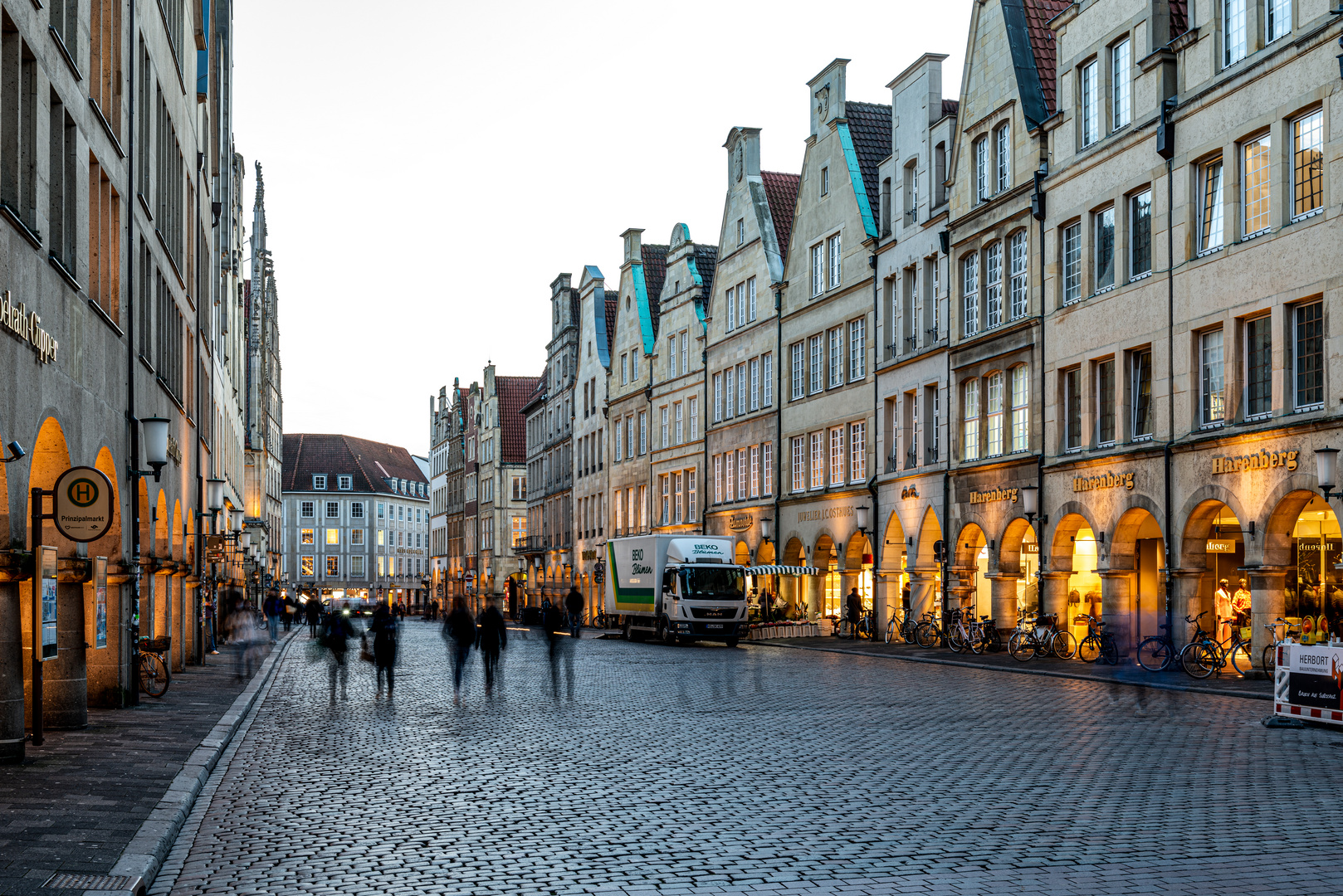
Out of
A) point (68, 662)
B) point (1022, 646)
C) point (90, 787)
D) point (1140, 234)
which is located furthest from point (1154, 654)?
point (90, 787)

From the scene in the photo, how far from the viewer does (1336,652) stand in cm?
1683

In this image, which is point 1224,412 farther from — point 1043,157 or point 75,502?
point 75,502

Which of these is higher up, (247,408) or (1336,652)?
(247,408)

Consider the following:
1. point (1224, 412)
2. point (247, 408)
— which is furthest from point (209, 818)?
point (247, 408)

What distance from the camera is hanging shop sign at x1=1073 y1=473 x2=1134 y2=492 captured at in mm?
30125

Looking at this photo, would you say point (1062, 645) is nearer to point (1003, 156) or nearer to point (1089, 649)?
point (1089, 649)

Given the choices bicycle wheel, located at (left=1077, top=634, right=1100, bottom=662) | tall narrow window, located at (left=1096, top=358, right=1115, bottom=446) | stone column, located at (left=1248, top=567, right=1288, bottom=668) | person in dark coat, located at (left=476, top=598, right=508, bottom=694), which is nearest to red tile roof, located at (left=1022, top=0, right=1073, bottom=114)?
tall narrow window, located at (left=1096, top=358, right=1115, bottom=446)

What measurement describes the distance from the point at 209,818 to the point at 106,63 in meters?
12.2

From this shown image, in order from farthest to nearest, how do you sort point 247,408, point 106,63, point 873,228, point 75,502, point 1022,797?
1. point 247,408
2. point 873,228
3. point 106,63
4. point 75,502
5. point 1022,797

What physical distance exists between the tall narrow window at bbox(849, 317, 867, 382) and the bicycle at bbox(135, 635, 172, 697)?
27.5 metres

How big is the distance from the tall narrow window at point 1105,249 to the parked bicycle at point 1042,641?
7371 millimetres

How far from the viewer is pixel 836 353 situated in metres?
47.2

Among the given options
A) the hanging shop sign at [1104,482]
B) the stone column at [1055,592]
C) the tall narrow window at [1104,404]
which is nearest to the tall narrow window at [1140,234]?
the tall narrow window at [1104,404]

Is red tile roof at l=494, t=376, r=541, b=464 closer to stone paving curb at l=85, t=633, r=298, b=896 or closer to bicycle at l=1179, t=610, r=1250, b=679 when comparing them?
bicycle at l=1179, t=610, r=1250, b=679
